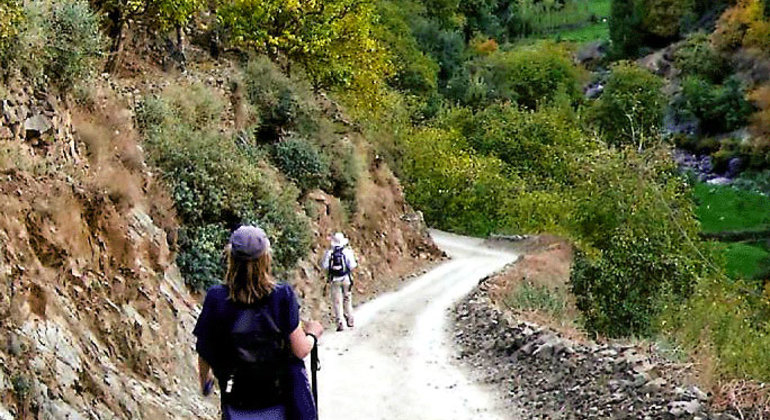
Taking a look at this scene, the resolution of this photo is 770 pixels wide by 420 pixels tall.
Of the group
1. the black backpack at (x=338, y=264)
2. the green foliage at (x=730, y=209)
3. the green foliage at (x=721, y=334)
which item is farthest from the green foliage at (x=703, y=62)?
the black backpack at (x=338, y=264)

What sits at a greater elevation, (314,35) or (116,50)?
(116,50)

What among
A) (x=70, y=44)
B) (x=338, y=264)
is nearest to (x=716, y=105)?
(x=338, y=264)

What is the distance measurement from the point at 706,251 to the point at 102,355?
20067 millimetres

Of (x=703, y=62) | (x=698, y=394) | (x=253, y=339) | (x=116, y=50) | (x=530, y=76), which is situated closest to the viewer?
(x=253, y=339)

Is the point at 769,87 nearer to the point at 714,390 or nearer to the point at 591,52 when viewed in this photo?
the point at 591,52

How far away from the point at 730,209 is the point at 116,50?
50.3 metres

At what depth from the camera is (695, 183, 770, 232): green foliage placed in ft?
191

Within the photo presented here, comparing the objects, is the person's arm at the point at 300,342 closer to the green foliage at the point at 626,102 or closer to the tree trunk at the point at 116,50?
the tree trunk at the point at 116,50

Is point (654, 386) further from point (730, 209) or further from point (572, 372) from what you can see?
point (730, 209)

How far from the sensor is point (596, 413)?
414 inches

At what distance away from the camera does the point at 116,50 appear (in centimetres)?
1970

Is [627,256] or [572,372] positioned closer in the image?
[572,372]

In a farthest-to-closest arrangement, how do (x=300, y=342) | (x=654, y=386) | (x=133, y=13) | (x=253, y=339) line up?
(x=133, y=13) → (x=654, y=386) → (x=300, y=342) → (x=253, y=339)

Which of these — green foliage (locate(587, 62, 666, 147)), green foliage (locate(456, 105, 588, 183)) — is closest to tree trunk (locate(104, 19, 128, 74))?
green foliage (locate(456, 105, 588, 183))
